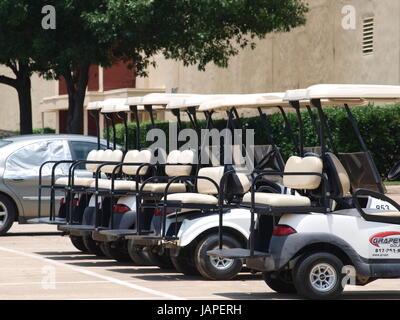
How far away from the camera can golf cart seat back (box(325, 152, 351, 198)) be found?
11.0 metres

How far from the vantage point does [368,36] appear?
2902 cm

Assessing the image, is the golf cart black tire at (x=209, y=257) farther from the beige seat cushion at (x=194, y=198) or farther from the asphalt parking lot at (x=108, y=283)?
the beige seat cushion at (x=194, y=198)

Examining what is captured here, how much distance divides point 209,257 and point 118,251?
8.22 ft

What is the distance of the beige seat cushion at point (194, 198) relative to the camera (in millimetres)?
12578

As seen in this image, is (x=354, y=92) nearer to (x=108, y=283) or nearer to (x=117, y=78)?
(x=108, y=283)

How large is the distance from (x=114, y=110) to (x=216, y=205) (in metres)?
3.67

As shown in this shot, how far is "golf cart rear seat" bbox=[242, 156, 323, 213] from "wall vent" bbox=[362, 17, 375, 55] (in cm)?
1808

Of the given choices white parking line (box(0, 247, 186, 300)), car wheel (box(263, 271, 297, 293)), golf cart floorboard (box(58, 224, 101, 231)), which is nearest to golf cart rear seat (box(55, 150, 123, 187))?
golf cart floorboard (box(58, 224, 101, 231))

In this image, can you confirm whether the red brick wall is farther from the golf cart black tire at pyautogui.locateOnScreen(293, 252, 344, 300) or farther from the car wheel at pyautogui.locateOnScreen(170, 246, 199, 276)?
the golf cart black tire at pyautogui.locateOnScreen(293, 252, 344, 300)

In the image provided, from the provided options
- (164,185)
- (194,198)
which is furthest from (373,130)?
(194,198)

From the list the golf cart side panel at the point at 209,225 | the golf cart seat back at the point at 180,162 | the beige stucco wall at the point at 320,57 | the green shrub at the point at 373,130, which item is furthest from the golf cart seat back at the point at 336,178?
the beige stucco wall at the point at 320,57

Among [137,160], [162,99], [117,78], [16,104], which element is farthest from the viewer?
[16,104]
